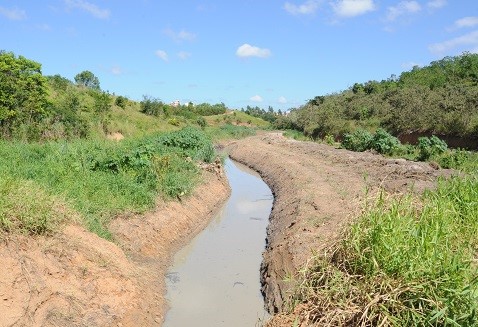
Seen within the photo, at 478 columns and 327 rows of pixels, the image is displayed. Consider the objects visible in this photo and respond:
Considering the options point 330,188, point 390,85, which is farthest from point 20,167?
point 390,85

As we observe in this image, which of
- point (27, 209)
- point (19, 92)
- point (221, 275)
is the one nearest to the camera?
point (27, 209)

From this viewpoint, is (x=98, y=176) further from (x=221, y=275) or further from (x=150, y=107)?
(x=150, y=107)

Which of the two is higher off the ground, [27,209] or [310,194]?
[27,209]

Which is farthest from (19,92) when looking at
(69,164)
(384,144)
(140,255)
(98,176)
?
(384,144)

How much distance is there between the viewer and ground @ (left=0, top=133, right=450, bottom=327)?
5.54 m

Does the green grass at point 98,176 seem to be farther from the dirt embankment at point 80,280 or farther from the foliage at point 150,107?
the foliage at point 150,107

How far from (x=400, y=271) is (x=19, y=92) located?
Result: 1792cm

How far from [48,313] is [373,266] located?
154 inches

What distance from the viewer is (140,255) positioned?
8867 millimetres

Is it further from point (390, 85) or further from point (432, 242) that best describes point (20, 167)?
point (390, 85)

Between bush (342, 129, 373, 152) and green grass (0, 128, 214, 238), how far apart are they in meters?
14.1

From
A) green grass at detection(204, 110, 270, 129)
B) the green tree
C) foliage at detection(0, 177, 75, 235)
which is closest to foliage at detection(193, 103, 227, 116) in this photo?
green grass at detection(204, 110, 270, 129)

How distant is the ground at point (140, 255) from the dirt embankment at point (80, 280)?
12mm

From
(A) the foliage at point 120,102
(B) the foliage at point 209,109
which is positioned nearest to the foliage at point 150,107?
(A) the foliage at point 120,102
